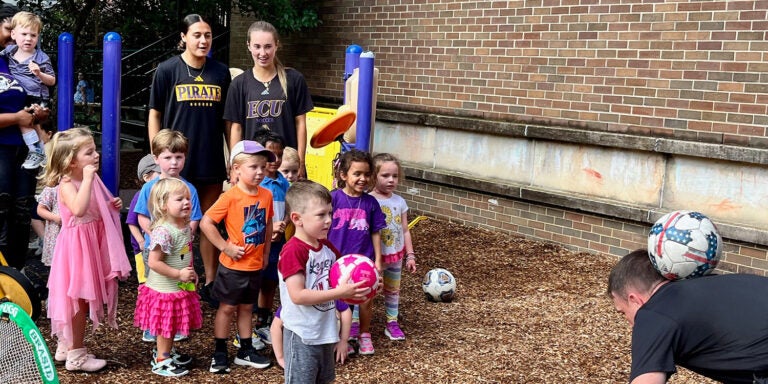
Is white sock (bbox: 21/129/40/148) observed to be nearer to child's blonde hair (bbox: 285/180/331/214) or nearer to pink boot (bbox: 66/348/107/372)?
pink boot (bbox: 66/348/107/372)

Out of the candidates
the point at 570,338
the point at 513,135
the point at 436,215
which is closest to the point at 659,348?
the point at 570,338

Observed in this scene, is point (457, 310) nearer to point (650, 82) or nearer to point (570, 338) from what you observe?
point (570, 338)

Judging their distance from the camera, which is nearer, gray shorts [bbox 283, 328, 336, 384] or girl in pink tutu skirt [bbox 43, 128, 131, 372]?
gray shorts [bbox 283, 328, 336, 384]

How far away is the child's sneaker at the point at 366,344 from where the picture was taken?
5309mm

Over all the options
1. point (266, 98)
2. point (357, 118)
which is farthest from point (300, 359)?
point (357, 118)

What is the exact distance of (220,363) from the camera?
16.1 feet

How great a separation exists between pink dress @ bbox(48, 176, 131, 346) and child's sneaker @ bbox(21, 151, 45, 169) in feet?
3.58

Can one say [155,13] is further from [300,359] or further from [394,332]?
[300,359]

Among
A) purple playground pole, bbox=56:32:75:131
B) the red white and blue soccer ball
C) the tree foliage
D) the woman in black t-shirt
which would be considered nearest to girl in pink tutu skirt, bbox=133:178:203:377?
the woman in black t-shirt

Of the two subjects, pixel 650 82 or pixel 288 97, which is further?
pixel 650 82

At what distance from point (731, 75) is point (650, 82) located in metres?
0.75

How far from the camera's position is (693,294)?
2.77 metres

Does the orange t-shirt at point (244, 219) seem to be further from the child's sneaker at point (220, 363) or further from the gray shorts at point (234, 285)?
the child's sneaker at point (220, 363)

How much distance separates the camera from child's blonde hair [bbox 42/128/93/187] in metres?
4.69
